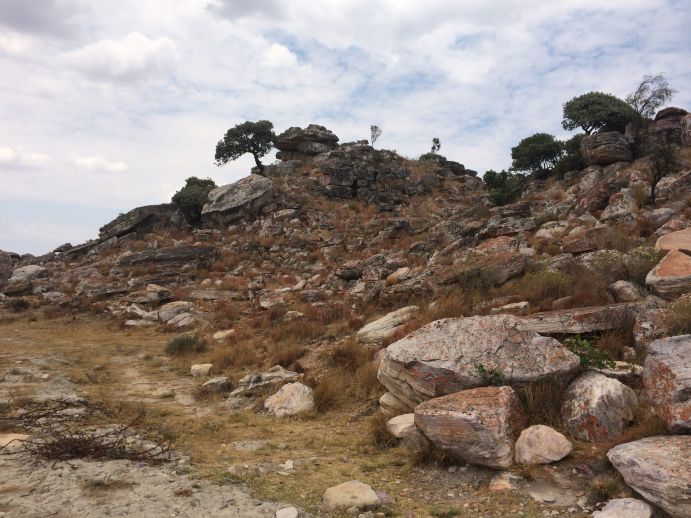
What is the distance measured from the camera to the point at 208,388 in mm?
9320

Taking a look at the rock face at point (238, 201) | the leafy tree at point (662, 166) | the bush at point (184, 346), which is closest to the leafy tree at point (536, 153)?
the leafy tree at point (662, 166)

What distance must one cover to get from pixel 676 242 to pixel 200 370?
10963mm

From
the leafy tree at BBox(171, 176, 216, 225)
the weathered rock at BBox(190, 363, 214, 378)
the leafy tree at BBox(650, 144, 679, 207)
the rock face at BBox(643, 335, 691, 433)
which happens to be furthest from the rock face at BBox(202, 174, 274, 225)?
the rock face at BBox(643, 335, 691, 433)

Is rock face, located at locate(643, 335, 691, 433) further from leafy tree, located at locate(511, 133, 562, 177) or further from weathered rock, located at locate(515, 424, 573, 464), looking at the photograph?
leafy tree, located at locate(511, 133, 562, 177)

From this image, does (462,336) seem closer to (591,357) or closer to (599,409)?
(591,357)

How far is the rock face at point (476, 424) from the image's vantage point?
189 inches

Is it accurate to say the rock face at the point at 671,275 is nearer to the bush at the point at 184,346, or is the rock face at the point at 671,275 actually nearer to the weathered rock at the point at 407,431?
the weathered rock at the point at 407,431

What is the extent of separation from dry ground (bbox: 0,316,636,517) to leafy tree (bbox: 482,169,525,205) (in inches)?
730

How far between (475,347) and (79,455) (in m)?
5.15

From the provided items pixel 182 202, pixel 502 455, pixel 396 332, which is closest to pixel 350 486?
pixel 502 455

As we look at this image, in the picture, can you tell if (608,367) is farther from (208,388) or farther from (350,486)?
(208,388)

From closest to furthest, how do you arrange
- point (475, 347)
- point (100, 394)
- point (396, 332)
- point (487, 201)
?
point (475, 347)
point (100, 394)
point (396, 332)
point (487, 201)

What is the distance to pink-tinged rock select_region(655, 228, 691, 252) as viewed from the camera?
895 centimetres

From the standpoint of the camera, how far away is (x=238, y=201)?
30.1 m
